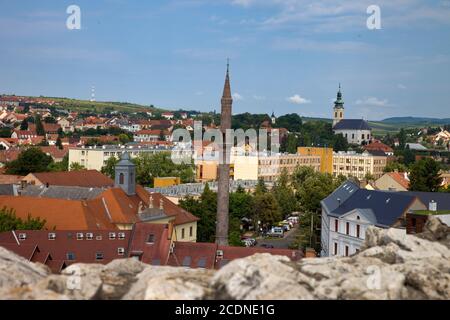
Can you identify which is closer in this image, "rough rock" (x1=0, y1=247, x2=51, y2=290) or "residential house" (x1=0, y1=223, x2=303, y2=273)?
"rough rock" (x1=0, y1=247, x2=51, y2=290)

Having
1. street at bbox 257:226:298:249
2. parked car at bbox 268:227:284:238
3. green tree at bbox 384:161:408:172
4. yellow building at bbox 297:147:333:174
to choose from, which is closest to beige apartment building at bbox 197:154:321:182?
yellow building at bbox 297:147:333:174

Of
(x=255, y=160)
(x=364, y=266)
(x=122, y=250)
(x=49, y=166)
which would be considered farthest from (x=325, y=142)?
(x=364, y=266)

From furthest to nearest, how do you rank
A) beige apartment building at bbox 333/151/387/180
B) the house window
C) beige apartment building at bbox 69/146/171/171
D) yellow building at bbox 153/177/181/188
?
beige apartment building at bbox 333/151/387/180 → beige apartment building at bbox 69/146/171/171 → yellow building at bbox 153/177/181/188 → the house window

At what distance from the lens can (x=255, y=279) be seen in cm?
923

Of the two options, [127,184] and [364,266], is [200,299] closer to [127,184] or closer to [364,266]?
[364,266]

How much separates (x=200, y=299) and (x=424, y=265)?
12.4 ft

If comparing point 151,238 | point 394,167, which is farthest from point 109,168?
point 151,238

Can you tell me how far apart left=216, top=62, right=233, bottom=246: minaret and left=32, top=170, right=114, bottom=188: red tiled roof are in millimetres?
18455

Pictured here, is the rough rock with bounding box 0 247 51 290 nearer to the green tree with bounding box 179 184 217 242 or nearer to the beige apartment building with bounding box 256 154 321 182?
the green tree with bounding box 179 184 217 242

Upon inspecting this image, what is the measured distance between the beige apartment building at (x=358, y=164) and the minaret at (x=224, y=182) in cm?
8229

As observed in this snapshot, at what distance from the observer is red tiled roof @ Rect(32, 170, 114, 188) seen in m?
69.2

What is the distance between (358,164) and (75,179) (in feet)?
263

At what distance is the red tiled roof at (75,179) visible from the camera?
69250 mm

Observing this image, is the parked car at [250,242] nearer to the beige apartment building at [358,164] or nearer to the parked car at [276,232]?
the parked car at [276,232]
